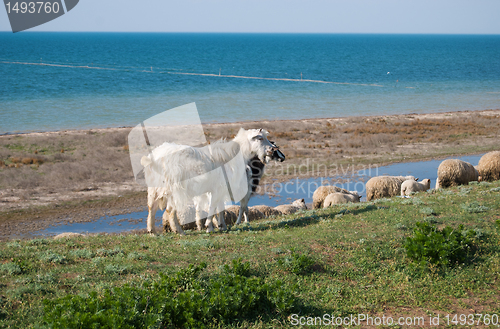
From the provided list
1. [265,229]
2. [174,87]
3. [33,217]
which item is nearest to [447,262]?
[265,229]

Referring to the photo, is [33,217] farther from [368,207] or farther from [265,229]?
[368,207]

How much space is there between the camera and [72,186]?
26.4 m

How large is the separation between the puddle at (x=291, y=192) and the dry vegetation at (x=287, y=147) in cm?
198

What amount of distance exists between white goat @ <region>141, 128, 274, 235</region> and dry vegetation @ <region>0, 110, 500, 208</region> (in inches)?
609

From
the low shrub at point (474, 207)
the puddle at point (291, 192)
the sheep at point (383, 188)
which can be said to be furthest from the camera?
the sheep at point (383, 188)

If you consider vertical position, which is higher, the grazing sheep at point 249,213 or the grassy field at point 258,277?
the grassy field at point 258,277

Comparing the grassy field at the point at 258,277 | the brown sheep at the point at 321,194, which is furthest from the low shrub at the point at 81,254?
the brown sheep at the point at 321,194

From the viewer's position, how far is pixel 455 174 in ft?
65.4

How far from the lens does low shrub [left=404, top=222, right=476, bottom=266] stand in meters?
8.80

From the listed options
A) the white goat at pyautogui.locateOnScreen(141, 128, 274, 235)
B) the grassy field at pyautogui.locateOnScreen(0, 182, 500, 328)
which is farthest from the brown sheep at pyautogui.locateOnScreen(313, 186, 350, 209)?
the white goat at pyautogui.locateOnScreen(141, 128, 274, 235)

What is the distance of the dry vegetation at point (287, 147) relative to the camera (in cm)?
2706

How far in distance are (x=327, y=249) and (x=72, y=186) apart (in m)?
21.3

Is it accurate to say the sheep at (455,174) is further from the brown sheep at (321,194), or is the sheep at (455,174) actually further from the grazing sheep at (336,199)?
the brown sheep at (321,194)

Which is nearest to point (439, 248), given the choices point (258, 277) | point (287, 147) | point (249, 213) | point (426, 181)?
point (258, 277)
